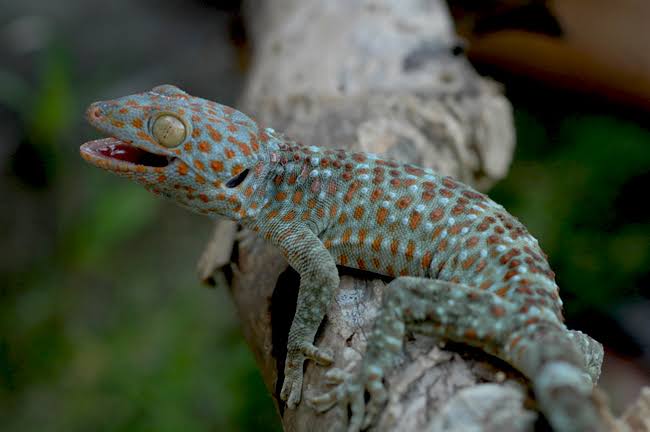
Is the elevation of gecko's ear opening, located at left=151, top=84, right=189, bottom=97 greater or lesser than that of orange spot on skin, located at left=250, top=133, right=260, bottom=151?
greater

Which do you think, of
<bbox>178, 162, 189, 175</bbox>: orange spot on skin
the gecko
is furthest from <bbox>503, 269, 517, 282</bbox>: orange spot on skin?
<bbox>178, 162, 189, 175</bbox>: orange spot on skin

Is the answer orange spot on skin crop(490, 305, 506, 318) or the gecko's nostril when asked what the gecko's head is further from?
orange spot on skin crop(490, 305, 506, 318)

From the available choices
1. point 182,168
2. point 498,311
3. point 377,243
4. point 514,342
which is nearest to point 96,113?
point 182,168

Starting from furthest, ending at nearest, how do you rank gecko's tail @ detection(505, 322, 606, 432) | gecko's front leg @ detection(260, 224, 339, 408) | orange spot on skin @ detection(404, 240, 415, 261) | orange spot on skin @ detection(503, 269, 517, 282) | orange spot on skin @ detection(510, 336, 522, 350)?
orange spot on skin @ detection(404, 240, 415, 261) < gecko's front leg @ detection(260, 224, 339, 408) < orange spot on skin @ detection(503, 269, 517, 282) < orange spot on skin @ detection(510, 336, 522, 350) < gecko's tail @ detection(505, 322, 606, 432)

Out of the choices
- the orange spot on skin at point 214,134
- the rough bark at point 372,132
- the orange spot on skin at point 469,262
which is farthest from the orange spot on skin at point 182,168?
the orange spot on skin at point 469,262

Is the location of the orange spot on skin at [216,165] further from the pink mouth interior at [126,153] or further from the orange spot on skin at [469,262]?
the orange spot on skin at [469,262]
